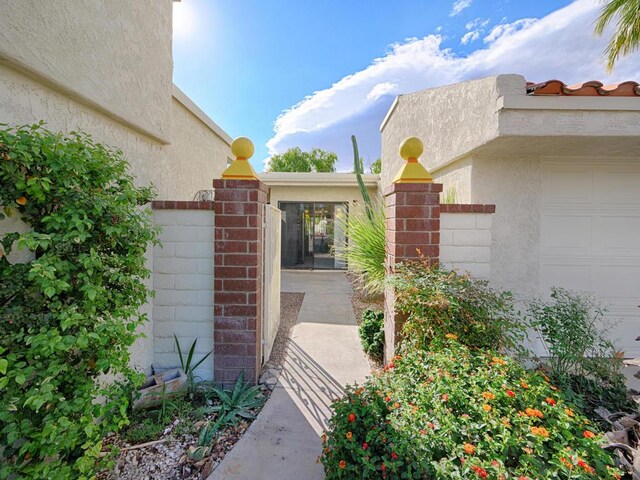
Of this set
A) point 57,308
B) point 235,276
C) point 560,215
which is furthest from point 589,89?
point 57,308

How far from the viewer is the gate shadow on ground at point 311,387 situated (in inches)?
115

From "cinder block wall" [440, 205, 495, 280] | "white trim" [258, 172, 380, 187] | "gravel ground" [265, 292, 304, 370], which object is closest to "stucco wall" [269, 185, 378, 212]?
"white trim" [258, 172, 380, 187]

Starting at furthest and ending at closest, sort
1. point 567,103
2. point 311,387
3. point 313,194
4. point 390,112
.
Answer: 1. point 313,194
2. point 390,112
3. point 567,103
4. point 311,387

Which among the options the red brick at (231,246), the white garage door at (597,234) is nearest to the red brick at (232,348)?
the red brick at (231,246)

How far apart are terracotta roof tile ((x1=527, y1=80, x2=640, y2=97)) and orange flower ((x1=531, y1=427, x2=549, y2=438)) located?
3.88 metres

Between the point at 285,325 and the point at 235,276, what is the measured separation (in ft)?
8.62

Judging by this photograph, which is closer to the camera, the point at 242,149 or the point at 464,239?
the point at 242,149

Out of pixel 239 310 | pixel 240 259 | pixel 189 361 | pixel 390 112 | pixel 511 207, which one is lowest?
pixel 189 361

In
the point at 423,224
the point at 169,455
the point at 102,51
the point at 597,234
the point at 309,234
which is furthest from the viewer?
the point at 309,234

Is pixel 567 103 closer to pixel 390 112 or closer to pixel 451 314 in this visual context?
pixel 451 314

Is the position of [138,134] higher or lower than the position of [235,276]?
higher

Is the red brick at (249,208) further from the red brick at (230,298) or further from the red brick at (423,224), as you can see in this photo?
the red brick at (423,224)

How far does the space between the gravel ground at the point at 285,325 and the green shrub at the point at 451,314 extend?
6.36 feet

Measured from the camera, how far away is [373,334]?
4.25 meters
